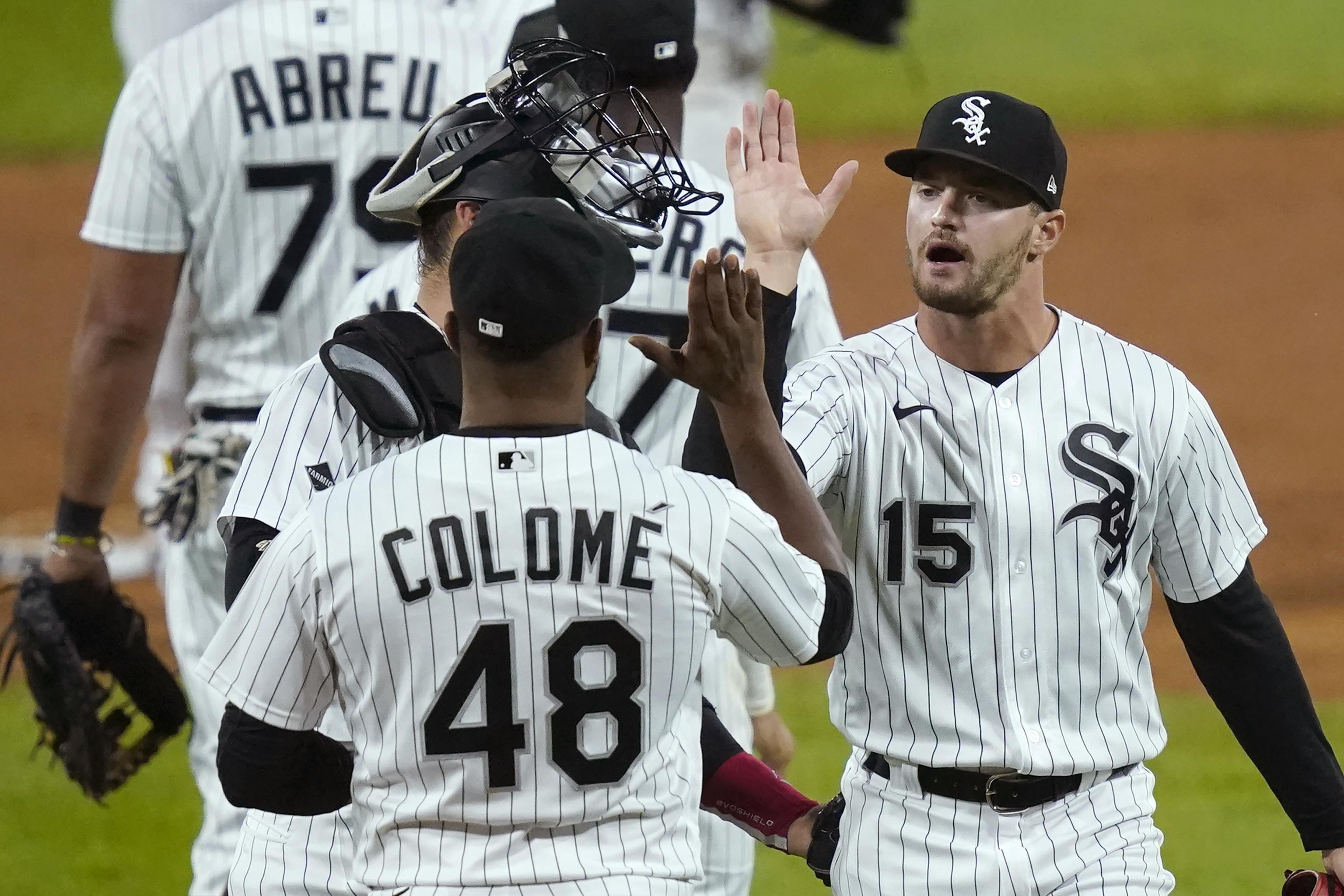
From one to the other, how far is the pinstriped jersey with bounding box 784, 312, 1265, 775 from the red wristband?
0.16 metres

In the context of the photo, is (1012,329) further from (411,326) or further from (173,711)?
(173,711)

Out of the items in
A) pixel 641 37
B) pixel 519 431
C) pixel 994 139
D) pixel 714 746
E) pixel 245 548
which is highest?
pixel 641 37

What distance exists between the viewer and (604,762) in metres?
1.84

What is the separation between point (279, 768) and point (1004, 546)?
1.16 m

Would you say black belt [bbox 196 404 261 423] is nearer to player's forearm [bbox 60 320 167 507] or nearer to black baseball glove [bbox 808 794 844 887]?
player's forearm [bbox 60 320 167 507]

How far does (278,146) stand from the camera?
3.51 meters

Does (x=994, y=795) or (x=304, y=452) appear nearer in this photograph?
(x=304, y=452)

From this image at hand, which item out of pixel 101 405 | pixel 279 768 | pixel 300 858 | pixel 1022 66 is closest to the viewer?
pixel 279 768

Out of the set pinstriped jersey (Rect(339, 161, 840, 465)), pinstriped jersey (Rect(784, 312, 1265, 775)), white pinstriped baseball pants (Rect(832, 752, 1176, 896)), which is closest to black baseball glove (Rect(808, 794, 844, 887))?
white pinstriped baseball pants (Rect(832, 752, 1176, 896))

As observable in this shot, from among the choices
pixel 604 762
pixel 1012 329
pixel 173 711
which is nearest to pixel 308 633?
pixel 604 762

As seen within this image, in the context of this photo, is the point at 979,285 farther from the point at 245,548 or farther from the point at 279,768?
the point at 279,768

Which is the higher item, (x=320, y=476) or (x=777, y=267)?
(x=777, y=267)

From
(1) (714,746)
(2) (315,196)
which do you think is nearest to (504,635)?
(1) (714,746)

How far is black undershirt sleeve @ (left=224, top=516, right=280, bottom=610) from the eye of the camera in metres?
2.16
